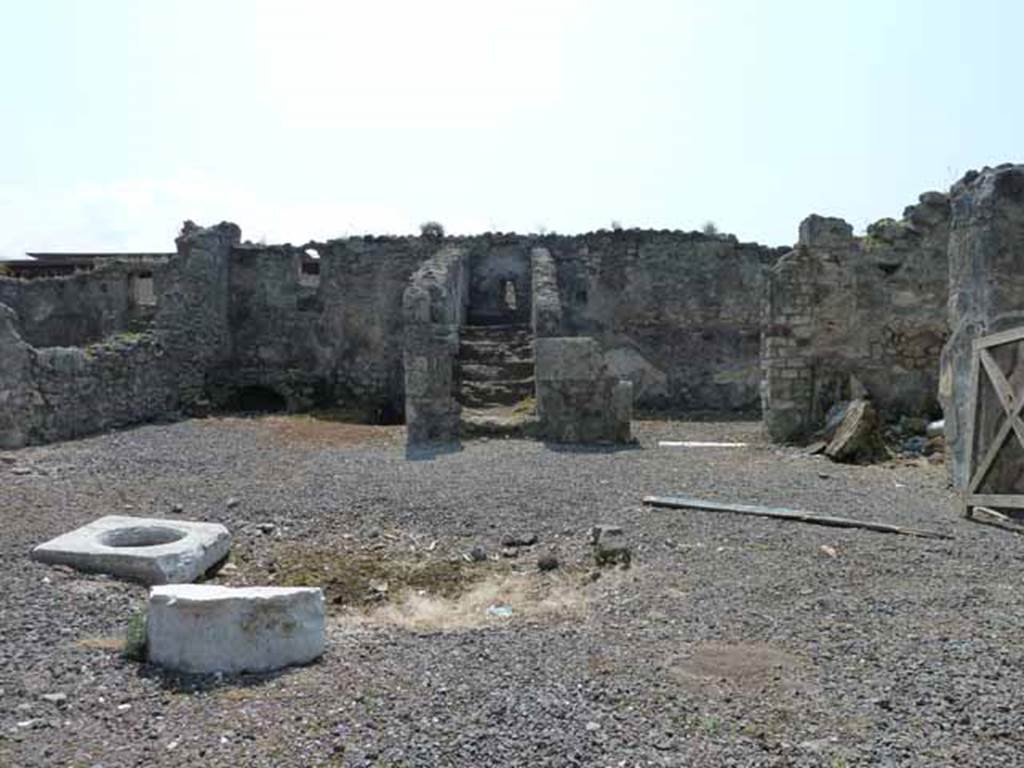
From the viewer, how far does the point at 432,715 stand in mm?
3523

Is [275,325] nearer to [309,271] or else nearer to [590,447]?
[309,271]

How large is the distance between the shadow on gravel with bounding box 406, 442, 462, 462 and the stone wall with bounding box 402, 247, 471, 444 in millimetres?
293

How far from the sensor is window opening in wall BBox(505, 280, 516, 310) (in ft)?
58.4

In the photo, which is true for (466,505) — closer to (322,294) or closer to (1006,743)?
(1006,743)

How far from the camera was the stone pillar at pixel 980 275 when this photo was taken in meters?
7.71

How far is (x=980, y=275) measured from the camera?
7879 mm

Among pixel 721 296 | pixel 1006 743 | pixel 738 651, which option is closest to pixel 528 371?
pixel 721 296

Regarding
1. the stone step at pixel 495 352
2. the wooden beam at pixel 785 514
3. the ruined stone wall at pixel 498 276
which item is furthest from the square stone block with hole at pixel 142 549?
the ruined stone wall at pixel 498 276

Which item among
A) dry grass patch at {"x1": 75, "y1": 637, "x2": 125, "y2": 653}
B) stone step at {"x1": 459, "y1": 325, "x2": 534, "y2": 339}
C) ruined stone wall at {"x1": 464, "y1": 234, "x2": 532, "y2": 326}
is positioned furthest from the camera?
ruined stone wall at {"x1": 464, "y1": 234, "x2": 532, "y2": 326}

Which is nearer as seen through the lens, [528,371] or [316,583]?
[316,583]

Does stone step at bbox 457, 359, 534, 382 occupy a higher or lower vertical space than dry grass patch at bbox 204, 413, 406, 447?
higher

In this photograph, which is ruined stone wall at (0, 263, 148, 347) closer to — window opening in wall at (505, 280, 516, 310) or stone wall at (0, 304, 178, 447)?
stone wall at (0, 304, 178, 447)

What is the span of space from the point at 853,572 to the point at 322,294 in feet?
42.8

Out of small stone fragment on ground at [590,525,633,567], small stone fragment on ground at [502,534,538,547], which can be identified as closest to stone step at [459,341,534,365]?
small stone fragment on ground at [502,534,538,547]
